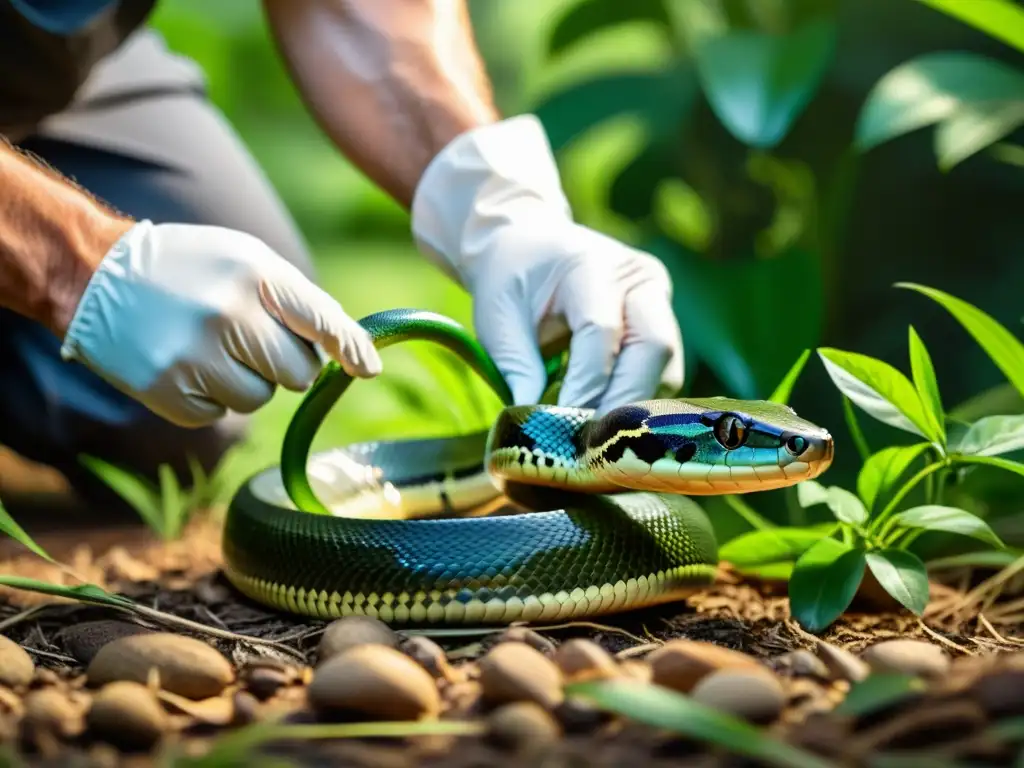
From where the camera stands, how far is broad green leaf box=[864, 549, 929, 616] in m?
1.68

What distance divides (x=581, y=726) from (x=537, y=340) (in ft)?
4.28

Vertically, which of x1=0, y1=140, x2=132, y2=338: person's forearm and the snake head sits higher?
x1=0, y1=140, x2=132, y2=338: person's forearm

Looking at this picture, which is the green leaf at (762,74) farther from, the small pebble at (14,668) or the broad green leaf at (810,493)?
the small pebble at (14,668)

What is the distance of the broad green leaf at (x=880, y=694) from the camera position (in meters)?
1.11

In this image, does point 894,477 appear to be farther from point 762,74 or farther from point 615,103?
point 615,103

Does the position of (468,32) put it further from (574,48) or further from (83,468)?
(83,468)

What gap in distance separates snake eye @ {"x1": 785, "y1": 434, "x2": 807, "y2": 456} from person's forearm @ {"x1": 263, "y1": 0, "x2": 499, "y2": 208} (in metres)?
1.45

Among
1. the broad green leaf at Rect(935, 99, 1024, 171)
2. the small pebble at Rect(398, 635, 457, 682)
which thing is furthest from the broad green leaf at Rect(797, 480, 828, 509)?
the broad green leaf at Rect(935, 99, 1024, 171)

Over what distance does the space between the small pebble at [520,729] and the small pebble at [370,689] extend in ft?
0.39

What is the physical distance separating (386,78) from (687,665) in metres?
2.03

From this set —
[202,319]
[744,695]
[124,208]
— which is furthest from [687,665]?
[124,208]

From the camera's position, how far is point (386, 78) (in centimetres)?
280

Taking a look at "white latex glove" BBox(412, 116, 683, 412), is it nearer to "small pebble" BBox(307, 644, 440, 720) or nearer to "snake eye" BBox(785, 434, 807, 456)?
"snake eye" BBox(785, 434, 807, 456)

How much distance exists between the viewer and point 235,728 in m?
1.27
